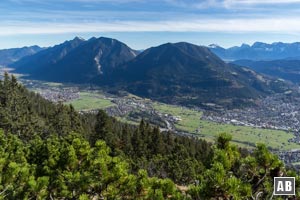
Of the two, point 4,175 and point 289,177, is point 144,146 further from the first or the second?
point 289,177

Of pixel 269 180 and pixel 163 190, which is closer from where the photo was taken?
pixel 269 180

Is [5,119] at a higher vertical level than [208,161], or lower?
lower

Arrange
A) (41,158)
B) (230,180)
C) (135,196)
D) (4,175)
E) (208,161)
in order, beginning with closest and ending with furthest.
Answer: (230,180), (208,161), (135,196), (4,175), (41,158)

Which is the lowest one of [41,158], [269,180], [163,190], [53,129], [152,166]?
[152,166]

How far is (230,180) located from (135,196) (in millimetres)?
9740

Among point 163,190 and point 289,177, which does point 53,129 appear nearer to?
point 163,190

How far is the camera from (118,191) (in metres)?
22.2

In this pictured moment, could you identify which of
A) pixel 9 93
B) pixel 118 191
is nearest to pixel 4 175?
pixel 118 191

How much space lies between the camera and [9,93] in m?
102

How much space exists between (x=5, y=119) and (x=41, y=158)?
49014 mm

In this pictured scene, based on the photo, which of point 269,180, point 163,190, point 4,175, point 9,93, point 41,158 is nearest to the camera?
point 269,180

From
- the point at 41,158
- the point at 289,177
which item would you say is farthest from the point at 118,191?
the point at 41,158

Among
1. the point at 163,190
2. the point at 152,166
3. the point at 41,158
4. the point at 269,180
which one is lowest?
the point at 152,166

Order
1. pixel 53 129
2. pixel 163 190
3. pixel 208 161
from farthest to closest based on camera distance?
pixel 53 129
pixel 163 190
pixel 208 161
